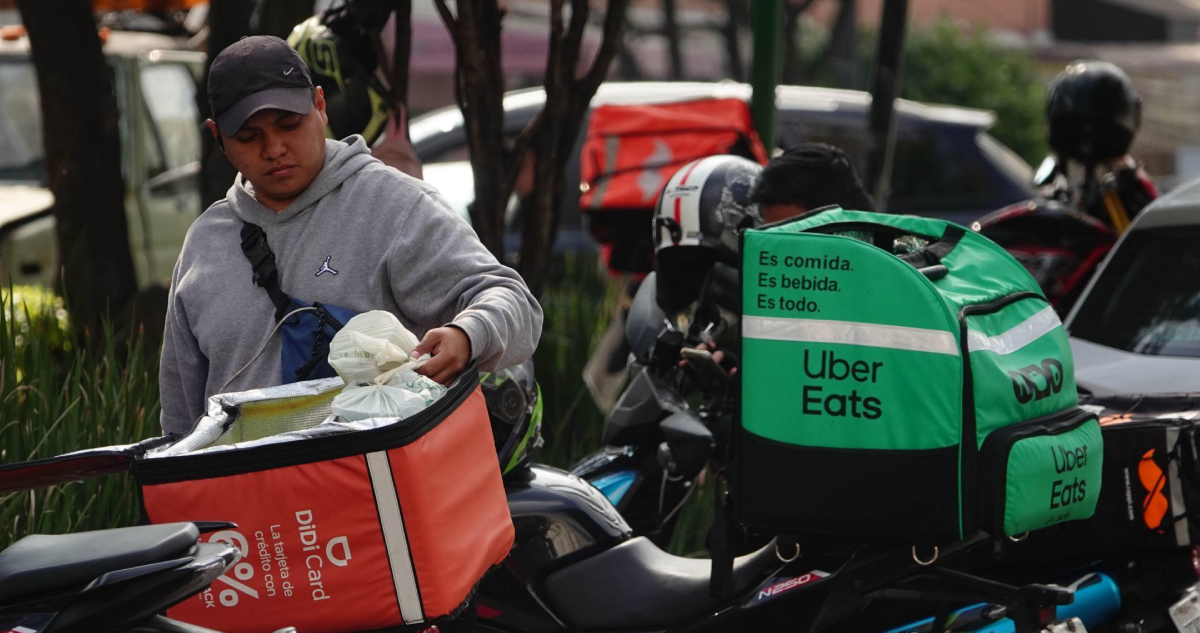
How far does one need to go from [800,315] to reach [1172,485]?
1053mm

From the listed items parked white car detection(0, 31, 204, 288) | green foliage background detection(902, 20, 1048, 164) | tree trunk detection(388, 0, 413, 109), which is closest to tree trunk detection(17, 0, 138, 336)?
parked white car detection(0, 31, 204, 288)

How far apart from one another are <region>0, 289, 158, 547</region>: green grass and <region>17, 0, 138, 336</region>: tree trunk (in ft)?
4.92

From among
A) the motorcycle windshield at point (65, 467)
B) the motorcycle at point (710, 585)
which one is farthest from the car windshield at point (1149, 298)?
the motorcycle windshield at point (65, 467)

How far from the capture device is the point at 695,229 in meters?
3.98

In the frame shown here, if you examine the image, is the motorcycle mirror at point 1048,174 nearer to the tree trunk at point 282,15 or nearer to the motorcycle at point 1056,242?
the motorcycle at point 1056,242

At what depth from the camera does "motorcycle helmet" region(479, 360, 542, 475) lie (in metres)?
3.28

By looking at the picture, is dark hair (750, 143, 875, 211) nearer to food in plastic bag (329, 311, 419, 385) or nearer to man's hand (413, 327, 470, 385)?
man's hand (413, 327, 470, 385)

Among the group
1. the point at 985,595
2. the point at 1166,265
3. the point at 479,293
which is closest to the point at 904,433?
the point at 985,595

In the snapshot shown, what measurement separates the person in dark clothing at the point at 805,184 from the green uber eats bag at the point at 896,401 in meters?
0.87

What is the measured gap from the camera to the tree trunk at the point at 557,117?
16.5 ft

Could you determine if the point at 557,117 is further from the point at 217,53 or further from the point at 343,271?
the point at 343,271

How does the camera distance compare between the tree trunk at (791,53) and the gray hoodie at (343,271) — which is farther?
the tree trunk at (791,53)

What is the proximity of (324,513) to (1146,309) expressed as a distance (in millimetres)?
3035

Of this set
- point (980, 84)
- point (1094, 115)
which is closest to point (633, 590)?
point (1094, 115)
